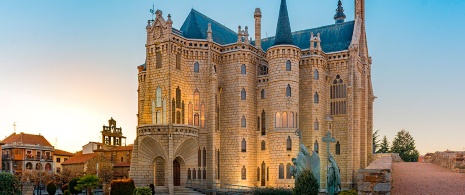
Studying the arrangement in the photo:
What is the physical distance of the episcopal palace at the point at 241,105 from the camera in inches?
1652

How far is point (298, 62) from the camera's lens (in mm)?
46969

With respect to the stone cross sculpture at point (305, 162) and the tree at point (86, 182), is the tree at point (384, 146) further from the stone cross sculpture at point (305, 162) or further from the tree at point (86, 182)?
the stone cross sculpture at point (305, 162)

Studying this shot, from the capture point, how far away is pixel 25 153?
2955 inches

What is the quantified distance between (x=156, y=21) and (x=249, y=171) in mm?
17380

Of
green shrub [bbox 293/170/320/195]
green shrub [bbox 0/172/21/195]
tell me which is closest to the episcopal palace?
green shrub [bbox 0/172/21/195]

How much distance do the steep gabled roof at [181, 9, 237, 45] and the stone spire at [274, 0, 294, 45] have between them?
285 inches

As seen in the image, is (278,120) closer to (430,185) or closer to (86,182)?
(86,182)

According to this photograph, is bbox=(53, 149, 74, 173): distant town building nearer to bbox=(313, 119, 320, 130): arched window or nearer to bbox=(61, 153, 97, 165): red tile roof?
bbox=(61, 153, 97, 165): red tile roof

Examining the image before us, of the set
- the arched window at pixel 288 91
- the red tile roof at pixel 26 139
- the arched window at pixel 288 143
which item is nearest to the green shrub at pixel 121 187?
the arched window at pixel 288 143

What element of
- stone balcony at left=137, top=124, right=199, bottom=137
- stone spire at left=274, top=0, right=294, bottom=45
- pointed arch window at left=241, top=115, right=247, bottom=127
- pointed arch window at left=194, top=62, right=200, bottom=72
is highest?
stone spire at left=274, top=0, right=294, bottom=45

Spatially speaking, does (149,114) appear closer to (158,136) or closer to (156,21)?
(158,136)

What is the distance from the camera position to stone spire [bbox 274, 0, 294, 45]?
46844 millimetres

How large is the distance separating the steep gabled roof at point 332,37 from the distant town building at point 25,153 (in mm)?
45025

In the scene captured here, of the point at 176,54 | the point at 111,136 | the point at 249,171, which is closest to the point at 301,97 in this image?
the point at 249,171
